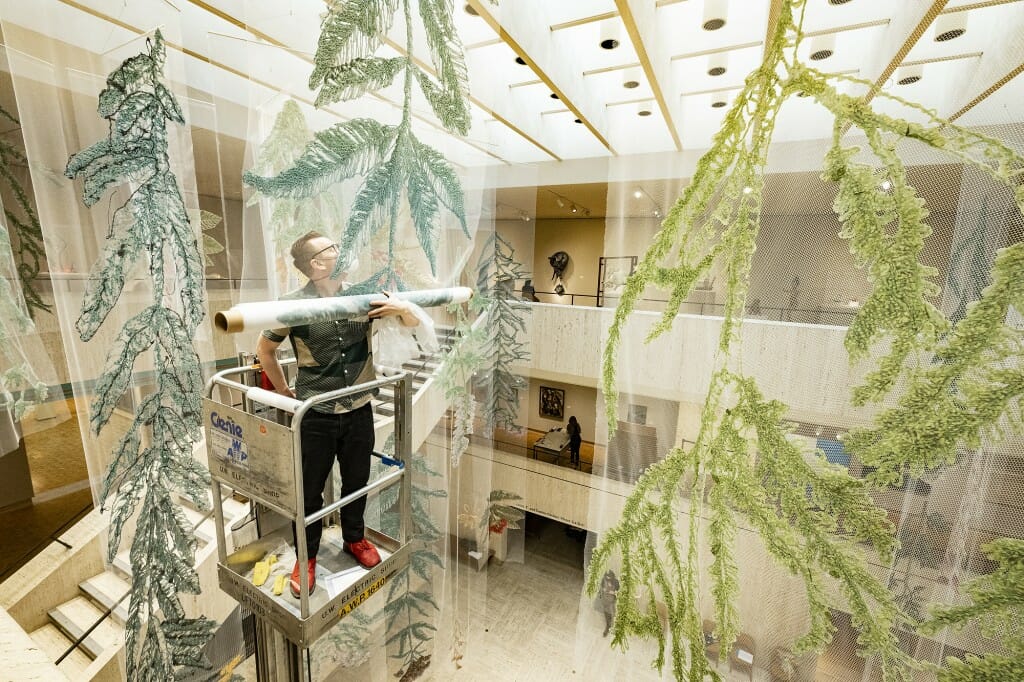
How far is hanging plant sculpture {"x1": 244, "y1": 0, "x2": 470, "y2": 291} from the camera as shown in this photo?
1062 mm

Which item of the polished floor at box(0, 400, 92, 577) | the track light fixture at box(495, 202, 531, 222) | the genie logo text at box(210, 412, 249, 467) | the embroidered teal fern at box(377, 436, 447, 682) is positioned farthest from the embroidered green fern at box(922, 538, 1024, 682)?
the polished floor at box(0, 400, 92, 577)

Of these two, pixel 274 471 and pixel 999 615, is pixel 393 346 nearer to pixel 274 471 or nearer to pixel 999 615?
pixel 274 471

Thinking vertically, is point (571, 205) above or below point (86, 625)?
above

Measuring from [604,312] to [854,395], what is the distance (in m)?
0.89

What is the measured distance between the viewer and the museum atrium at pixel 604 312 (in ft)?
2.57

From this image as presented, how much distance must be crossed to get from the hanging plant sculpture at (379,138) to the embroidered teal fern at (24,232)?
1.93ft

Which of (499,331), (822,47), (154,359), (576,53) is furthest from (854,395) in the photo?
(576,53)

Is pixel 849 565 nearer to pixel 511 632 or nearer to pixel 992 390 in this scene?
pixel 992 390

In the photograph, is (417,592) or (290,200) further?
(417,592)

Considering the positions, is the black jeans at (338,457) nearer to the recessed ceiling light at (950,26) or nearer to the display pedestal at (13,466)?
the display pedestal at (13,466)

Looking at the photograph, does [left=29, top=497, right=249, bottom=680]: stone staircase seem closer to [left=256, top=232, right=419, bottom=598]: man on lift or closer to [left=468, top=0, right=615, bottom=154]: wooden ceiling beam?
[left=256, top=232, right=419, bottom=598]: man on lift

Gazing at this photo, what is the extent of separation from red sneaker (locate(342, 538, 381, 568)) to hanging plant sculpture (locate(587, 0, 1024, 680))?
0.66 m

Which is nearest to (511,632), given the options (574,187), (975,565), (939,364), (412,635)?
(412,635)

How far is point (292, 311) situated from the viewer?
30.2 inches
